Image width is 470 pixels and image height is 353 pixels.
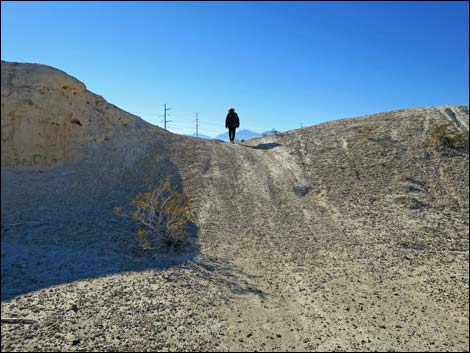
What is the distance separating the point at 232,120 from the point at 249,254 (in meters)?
12.9

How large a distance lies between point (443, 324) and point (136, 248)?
21.1 ft

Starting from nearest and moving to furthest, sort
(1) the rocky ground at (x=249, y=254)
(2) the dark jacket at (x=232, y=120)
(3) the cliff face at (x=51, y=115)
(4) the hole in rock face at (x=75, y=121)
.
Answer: (1) the rocky ground at (x=249, y=254), (3) the cliff face at (x=51, y=115), (4) the hole in rock face at (x=75, y=121), (2) the dark jacket at (x=232, y=120)

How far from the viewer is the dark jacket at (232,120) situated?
19.9 metres

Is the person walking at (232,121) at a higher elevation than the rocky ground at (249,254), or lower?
higher

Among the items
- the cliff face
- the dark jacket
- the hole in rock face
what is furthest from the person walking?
the hole in rock face

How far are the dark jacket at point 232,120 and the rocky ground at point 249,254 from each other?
15.5ft

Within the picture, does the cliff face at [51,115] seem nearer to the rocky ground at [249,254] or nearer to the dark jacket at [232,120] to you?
the rocky ground at [249,254]

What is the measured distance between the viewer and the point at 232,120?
19953mm

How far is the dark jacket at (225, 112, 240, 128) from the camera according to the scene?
1992 centimetres

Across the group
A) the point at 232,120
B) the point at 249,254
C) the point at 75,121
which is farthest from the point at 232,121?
the point at 249,254

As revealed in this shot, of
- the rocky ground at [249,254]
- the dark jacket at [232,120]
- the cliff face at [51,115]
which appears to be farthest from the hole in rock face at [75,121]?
the dark jacket at [232,120]

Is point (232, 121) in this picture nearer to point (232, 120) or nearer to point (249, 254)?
point (232, 120)

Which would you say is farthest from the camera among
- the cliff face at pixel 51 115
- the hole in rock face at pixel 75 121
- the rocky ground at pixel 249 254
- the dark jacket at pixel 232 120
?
the dark jacket at pixel 232 120

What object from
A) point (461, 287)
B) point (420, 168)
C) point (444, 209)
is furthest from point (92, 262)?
point (420, 168)
